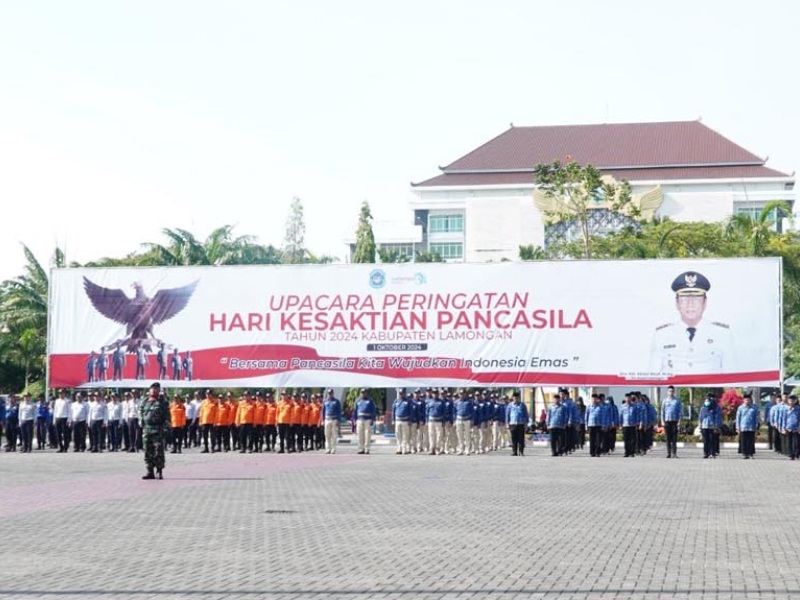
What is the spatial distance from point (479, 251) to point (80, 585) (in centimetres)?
9767

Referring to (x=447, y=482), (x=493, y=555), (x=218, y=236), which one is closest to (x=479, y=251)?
(x=218, y=236)

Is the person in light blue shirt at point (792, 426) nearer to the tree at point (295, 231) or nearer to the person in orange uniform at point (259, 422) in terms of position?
the person in orange uniform at point (259, 422)

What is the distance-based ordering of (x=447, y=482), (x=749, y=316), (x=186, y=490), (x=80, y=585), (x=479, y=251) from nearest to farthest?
(x=80, y=585)
(x=186, y=490)
(x=447, y=482)
(x=749, y=316)
(x=479, y=251)

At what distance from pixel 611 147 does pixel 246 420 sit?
274ft

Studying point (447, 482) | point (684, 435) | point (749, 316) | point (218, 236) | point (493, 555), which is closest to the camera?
point (493, 555)

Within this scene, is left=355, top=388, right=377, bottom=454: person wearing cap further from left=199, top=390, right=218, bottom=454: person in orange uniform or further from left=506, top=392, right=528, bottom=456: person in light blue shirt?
left=199, top=390, right=218, bottom=454: person in orange uniform

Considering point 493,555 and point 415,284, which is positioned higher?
point 415,284

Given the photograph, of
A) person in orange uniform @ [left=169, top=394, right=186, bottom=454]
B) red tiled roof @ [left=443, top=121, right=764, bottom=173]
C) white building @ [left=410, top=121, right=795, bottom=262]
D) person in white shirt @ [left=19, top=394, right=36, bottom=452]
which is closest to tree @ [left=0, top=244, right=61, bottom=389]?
person in white shirt @ [left=19, top=394, right=36, bottom=452]

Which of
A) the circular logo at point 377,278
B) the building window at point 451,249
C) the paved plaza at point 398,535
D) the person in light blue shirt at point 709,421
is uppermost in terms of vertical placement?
the building window at point 451,249

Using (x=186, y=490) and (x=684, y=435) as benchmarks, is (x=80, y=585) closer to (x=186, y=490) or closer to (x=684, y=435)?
(x=186, y=490)

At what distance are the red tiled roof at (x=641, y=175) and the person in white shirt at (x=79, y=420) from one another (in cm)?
7696

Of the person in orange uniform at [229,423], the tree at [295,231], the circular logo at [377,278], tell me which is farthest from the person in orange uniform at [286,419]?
the tree at [295,231]

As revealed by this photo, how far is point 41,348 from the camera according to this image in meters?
49.8

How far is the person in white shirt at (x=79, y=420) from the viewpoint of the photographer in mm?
34844
